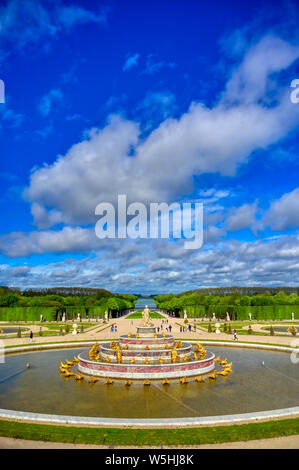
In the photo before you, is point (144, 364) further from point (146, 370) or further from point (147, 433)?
point (147, 433)

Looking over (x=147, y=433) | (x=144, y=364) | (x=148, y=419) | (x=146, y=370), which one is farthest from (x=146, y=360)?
(x=147, y=433)

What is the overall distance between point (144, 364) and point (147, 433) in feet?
32.6

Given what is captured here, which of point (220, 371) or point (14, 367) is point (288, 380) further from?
point (14, 367)

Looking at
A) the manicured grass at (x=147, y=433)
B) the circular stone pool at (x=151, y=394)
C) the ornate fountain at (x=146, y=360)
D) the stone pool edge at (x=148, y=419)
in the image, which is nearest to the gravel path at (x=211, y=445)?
the manicured grass at (x=147, y=433)

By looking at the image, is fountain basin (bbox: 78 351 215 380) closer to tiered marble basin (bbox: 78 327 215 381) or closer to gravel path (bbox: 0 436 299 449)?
tiered marble basin (bbox: 78 327 215 381)

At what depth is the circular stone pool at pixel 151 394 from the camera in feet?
→ 46.0

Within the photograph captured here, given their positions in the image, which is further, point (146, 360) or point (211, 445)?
point (146, 360)

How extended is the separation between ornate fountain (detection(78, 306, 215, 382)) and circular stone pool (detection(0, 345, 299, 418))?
1.03 m

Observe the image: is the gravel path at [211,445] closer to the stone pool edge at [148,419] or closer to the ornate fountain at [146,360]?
the stone pool edge at [148,419]

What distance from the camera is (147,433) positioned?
10.8m

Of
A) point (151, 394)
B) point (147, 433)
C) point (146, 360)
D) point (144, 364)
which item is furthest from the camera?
point (146, 360)

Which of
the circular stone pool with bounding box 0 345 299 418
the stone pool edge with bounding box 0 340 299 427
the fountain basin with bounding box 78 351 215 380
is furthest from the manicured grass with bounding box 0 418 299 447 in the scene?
the fountain basin with bounding box 78 351 215 380

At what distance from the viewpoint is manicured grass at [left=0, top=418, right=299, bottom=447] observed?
10148 millimetres
